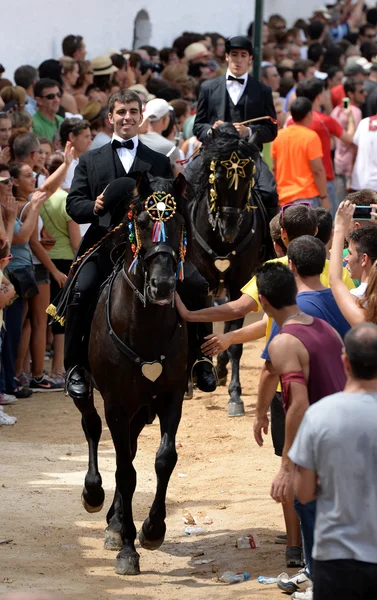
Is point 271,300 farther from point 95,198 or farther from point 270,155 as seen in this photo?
Result: point 270,155

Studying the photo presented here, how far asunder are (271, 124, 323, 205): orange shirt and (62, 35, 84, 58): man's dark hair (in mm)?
5742

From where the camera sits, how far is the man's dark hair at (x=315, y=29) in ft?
94.8

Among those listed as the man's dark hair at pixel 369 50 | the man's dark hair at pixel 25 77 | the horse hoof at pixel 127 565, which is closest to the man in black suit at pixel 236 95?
the man's dark hair at pixel 25 77

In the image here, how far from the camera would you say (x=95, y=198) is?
8094 mm

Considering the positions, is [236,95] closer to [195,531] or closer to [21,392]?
[21,392]

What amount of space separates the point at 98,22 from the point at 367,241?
15.7 meters

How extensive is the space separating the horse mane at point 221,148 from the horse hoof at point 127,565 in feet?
15.7

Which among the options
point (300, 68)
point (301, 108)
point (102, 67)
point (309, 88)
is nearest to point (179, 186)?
point (301, 108)

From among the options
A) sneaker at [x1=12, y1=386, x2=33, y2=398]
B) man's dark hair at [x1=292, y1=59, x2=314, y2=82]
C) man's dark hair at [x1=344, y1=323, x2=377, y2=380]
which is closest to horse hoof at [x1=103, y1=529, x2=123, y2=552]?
man's dark hair at [x1=344, y1=323, x2=377, y2=380]

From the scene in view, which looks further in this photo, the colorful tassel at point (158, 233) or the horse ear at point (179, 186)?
the horse ear at point (179, 186)

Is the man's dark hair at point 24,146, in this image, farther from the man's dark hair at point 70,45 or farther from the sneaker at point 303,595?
the man's dark hair at point 70,45

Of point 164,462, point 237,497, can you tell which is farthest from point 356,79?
point 164,462

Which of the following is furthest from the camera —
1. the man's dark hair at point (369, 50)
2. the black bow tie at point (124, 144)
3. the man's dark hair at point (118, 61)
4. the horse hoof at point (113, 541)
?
the man's dark hair at point (369, 50)

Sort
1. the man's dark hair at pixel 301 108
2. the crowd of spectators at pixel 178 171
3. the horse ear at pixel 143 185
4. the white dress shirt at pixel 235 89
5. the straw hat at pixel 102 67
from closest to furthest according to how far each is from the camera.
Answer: the crowd of spectators at pixel 178 171, the horse ear at pixel 143 185, the white dress shirt at pixel 235 89, the man's dark hair at pixel 301 108, the straw hat at pixel 102 67
